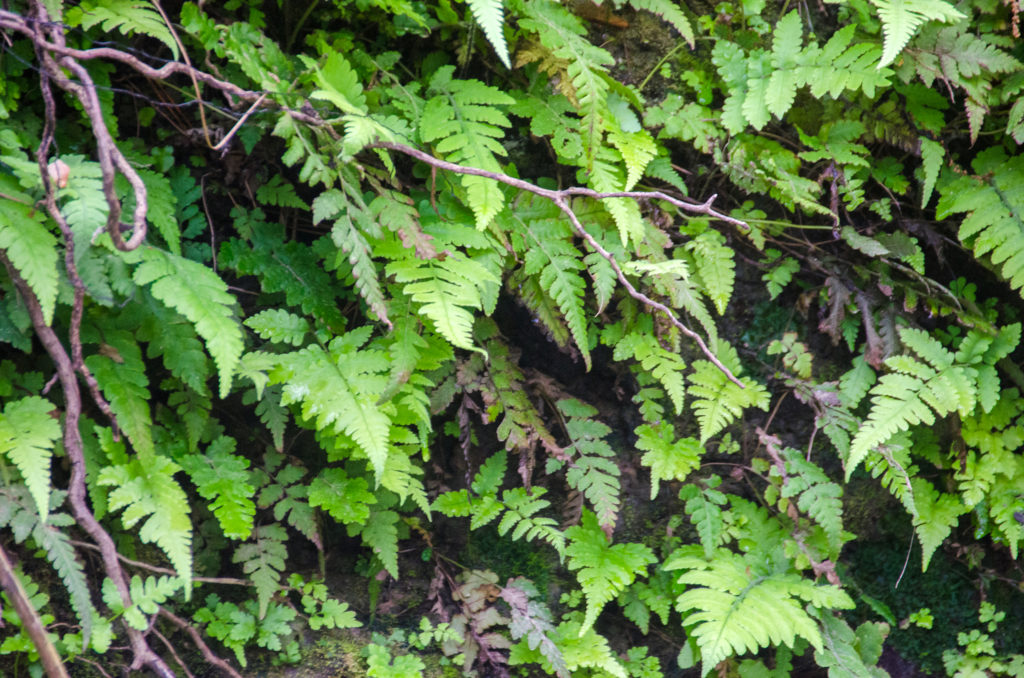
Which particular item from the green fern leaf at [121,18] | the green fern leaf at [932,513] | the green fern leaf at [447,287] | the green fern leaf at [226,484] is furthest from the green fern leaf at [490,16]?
the green fern leaf at [932,513]

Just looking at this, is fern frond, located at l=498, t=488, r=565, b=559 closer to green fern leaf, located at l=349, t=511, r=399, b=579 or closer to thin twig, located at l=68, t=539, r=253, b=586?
green fern leaf, located at l=349, t=511, r=399, b=579

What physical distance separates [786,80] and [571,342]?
5.01 feet

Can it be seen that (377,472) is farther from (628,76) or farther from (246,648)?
(628,76)

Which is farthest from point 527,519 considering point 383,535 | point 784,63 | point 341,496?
point 784,63

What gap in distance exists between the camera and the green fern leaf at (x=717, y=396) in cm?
295

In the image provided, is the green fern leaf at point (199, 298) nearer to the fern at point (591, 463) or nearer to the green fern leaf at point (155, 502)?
the green fern leaf at point (155, 502)

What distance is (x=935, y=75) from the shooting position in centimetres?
298

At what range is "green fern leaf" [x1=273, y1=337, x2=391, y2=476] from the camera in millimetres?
2283

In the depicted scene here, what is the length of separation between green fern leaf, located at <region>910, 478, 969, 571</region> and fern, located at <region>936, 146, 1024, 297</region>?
3.52 ft

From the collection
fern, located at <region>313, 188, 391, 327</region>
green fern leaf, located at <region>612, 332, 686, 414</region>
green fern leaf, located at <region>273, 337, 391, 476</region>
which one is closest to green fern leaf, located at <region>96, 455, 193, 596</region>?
green fern leaf, located at <region>273, 337, 391, 476</region>

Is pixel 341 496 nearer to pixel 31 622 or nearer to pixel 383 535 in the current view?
pixel 383 535

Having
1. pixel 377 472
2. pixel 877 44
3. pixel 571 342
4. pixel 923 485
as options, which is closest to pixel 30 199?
pixel 377 472

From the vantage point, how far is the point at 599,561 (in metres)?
2.91

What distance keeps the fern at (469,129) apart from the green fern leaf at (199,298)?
933mm
